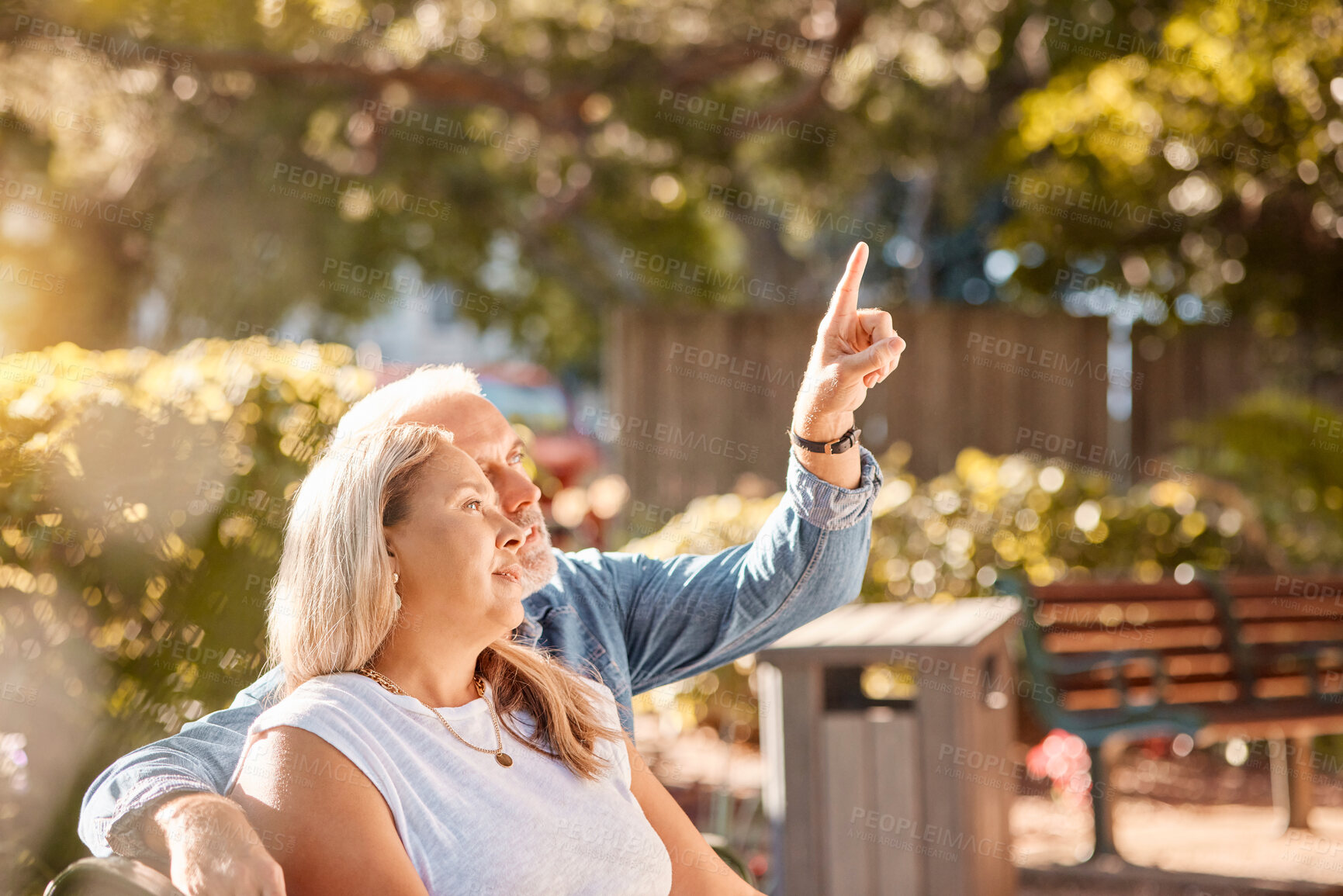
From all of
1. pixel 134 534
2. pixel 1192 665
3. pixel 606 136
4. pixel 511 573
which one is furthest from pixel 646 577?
pixel 606 136

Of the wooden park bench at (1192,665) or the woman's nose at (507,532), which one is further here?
the wooden park bench at (1192,665)

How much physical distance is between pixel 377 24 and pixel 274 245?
9.46ft

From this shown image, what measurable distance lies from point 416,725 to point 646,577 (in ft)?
2.63

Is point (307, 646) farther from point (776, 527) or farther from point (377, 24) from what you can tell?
point (377, 24)

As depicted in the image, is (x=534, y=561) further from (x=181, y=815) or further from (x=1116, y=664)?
(x=1116, y=664)

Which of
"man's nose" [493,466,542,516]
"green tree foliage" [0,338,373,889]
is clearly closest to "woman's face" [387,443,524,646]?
"man's nose" [493,466,542,516]

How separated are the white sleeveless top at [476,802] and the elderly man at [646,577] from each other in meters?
0.15

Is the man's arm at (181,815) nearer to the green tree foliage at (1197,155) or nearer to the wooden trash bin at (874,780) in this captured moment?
the wooden trash bin at (874,780)

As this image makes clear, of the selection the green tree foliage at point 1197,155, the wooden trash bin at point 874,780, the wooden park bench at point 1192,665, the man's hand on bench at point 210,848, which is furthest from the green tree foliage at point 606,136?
the man's hand on bench at point 210,848

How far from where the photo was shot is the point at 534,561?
6.82ft

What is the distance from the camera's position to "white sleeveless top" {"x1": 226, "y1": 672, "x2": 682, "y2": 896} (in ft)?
5.53

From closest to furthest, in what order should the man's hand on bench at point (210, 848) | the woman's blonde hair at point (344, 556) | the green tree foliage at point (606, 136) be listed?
the man's hand on bench at point (210, 848) → the woman's blonde hair at point (344, 556) → the green tree foliage at point (606, 136)

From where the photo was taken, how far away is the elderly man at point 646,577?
1.63m

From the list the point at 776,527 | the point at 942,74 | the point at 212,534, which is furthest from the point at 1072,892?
the point at 942,74
